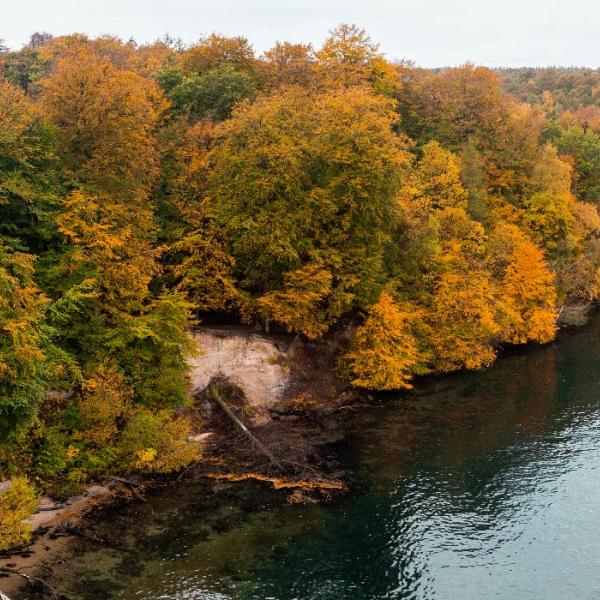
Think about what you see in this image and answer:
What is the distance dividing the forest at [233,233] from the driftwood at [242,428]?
2.96m

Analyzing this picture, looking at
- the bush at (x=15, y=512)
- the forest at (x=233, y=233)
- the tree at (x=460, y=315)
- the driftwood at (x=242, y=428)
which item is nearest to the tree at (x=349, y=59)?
the forest at (x=233, y=233)

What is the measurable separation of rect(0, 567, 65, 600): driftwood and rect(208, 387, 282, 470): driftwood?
14.9 m

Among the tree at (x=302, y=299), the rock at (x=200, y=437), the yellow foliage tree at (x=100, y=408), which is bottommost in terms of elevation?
the rock at (x=200, y=437)

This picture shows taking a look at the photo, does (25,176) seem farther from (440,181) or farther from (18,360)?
(440,181)

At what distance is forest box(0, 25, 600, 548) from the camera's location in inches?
1454

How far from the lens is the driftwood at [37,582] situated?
27759 mm

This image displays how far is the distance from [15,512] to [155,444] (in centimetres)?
997

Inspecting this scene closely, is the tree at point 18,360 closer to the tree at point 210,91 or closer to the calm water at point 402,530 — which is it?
the calm water at point 402,530

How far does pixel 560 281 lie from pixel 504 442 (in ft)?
117

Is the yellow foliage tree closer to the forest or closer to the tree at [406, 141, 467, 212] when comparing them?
the forest

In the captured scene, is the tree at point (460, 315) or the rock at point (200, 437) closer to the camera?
the rock at point (200, 437)

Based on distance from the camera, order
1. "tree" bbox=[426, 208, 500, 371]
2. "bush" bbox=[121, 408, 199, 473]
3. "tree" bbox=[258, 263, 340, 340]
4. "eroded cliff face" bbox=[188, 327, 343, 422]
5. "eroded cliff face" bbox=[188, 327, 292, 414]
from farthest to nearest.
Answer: "tree" bbox=[426, 208, 500, 371] < "tree" bbox=[258, 263, 340, 340] < "eroded cliff face" bbox=[188, 327, 343, 422] < "eroded cliff face" bbox=[188, 327, 292, 414] < "bush" bbox=[121, 408, 199, 473]

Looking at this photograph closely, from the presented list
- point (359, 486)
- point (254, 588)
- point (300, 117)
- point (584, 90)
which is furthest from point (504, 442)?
point (584, 90)

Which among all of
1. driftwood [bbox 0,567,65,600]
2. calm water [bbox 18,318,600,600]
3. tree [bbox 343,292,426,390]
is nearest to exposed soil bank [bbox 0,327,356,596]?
driftwood [bbox 0,567,65,600]
